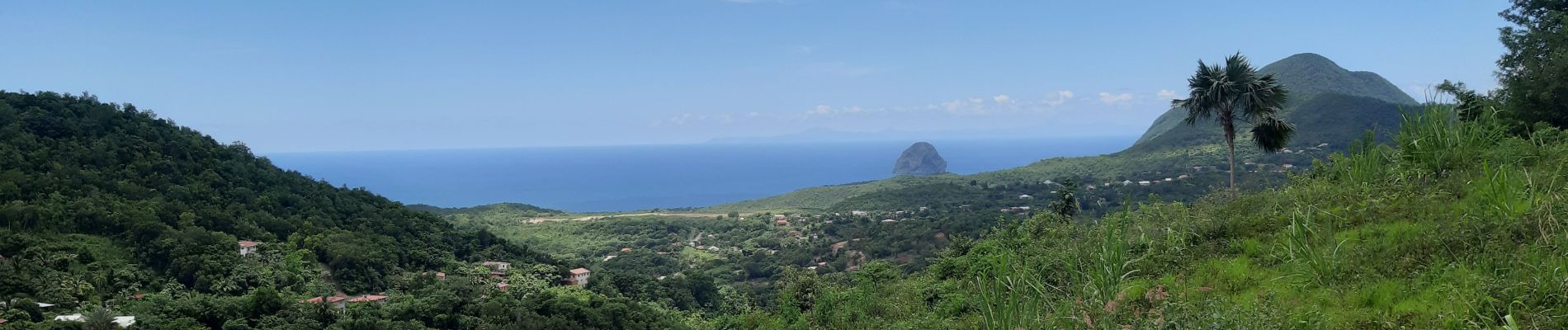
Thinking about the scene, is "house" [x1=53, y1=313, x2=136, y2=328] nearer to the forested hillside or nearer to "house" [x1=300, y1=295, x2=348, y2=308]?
the forested hillside

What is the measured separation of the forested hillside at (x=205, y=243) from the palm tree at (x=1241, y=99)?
72.0 feet

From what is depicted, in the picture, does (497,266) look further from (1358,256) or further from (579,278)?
(1358,256)

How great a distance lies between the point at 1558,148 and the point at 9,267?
1497 inches

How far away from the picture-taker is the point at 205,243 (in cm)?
2972

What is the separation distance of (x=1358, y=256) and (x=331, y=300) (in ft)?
106

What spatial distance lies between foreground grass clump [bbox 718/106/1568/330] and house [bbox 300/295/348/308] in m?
24.5

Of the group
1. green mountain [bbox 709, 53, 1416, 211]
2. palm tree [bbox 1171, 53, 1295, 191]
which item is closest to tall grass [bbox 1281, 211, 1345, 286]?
palm tree [bbox 1171, 53, 1295, 191]

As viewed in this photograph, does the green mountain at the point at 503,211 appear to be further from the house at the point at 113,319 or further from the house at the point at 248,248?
the house at the point at 113,319

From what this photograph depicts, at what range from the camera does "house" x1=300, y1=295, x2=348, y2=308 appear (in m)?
24.5

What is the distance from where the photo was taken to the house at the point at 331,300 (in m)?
24.5

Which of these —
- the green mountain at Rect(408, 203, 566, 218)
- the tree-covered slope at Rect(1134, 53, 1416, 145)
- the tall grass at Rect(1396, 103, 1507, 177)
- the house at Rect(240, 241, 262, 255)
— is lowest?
the green mountain at Rect(408, 203, 566, 218)

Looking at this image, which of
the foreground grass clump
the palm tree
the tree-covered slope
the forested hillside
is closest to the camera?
the foreground grass clump

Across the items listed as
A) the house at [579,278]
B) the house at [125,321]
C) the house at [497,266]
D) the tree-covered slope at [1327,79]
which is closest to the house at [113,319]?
the house at [125,321]

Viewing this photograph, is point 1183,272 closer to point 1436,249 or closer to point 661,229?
point 1436,249
